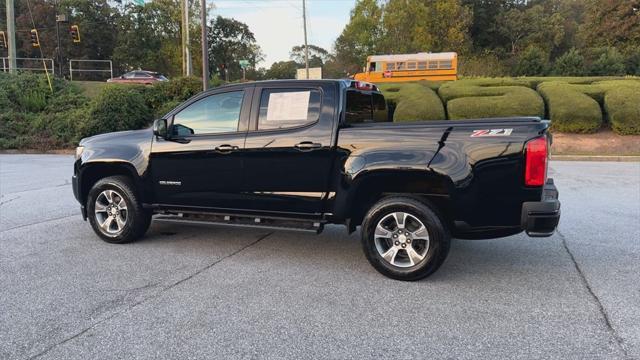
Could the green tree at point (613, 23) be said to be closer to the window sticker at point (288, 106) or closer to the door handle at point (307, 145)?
the window sticker at point (288, 106)

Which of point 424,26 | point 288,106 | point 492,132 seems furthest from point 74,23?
point 492,132

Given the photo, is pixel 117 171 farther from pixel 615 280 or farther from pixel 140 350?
pixel 615 280

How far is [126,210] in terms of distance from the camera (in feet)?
18.7

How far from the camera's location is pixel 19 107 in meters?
22.2

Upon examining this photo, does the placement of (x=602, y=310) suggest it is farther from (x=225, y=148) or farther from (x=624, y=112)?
(x=624, y=112)

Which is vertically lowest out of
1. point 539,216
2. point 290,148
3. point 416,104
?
point 539,216

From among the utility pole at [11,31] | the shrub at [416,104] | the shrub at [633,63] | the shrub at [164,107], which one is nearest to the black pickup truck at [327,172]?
the shrub at [416,104]

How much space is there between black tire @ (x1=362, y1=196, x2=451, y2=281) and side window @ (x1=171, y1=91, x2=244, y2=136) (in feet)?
6.07

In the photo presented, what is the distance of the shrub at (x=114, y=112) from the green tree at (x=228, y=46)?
4528 centimetres

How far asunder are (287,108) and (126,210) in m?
2.34

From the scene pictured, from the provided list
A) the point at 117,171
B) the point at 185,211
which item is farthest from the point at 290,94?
the point at 117,171

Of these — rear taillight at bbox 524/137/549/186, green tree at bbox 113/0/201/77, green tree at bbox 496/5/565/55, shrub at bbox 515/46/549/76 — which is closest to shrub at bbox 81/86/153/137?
rear taillight at bbox 524/137/549/186

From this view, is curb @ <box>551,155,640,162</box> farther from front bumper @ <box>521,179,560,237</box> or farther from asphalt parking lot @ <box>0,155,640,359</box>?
front bumper @ <box>521,179,560,237</box>

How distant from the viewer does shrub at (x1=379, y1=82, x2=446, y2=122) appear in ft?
60.2
